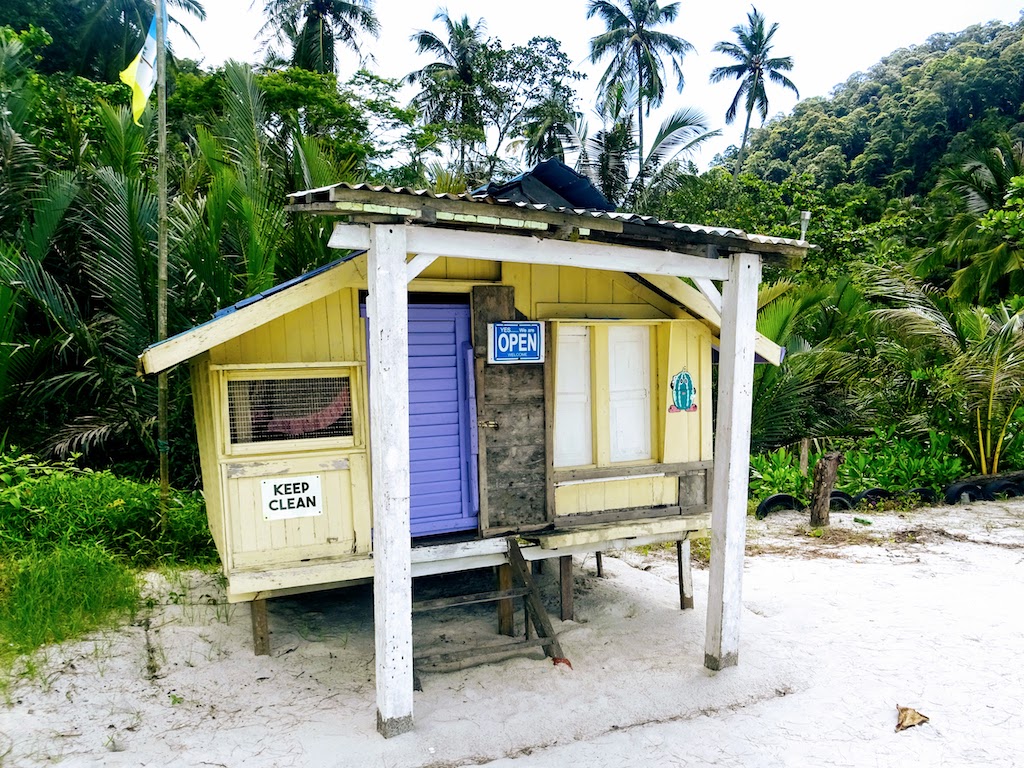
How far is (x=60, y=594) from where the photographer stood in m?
5.76

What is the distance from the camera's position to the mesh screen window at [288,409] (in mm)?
4996

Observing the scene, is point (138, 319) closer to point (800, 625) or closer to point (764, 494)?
point (800, 625)

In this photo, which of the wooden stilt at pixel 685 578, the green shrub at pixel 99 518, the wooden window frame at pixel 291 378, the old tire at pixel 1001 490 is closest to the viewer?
the wooden window frame at pixel 291 378

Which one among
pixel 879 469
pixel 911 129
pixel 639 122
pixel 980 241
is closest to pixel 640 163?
pixel 639 122

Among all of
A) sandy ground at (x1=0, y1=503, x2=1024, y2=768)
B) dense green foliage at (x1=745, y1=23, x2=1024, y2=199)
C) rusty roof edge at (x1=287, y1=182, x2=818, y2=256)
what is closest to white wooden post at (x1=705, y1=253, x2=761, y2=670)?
rusty roof edge at (x1=287, y1=182, x2=818, y2=256)

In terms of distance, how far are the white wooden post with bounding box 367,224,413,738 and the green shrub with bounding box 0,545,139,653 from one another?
2.81 metres

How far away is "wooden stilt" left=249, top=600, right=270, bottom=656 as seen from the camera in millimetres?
5375

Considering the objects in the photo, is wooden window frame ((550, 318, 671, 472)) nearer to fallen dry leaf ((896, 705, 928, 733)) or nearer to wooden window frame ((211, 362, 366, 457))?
wooden window frame ((211, 362, 366, 457))

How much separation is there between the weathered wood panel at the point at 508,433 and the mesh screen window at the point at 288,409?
103cm

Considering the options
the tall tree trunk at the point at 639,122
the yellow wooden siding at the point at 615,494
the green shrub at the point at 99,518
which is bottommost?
the green shrub at the point at 99,518

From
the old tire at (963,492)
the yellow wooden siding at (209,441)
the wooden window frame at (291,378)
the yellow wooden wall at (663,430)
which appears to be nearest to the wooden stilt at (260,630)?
the yellow wooden siding at (209,441)

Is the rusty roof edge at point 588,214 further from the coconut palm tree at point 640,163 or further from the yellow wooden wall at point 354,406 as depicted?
the coconut palm tree at point 640,163

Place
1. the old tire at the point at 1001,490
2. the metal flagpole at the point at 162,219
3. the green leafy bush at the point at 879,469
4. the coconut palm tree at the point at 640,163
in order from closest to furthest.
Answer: the metal flagpole at the point at 162,219 → the old tire at the point at 1001,490 → the green leafy bush at the point at 879,469 → the coconut palm tree at the point at 640,163

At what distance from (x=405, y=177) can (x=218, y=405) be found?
44.0 feet
